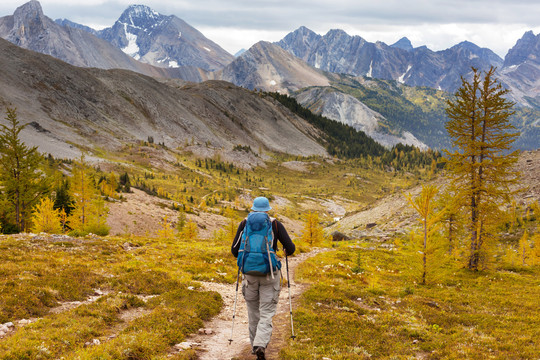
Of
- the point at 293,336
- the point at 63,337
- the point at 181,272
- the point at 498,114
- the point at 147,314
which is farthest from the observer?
the point at 498,114

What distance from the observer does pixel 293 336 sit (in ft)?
39.4

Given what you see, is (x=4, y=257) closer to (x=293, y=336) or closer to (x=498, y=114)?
(x=293, y=336)

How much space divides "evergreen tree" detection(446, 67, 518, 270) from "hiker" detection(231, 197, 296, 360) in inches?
1034

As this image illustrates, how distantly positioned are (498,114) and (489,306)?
1883 centimetres

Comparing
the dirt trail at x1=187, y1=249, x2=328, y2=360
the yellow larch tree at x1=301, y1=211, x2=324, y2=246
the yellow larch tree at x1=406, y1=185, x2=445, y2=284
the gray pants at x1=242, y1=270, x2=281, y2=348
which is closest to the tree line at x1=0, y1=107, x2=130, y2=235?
the dirt trail at x1=187, y1=249, x2=328, y2=360

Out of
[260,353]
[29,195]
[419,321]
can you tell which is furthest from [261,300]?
[29,195]

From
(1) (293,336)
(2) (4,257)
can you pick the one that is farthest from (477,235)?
(2) (4,257)

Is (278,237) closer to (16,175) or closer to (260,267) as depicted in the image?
(260,267)

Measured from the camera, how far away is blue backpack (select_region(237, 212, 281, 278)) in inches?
414

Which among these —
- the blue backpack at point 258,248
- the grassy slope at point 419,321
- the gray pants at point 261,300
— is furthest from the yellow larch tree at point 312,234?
the blue backpack at point 258,248

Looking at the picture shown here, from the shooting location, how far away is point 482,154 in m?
30.1

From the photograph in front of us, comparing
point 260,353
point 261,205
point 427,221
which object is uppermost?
point 261,205

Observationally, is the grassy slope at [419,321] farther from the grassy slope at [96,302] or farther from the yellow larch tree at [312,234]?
the yellow larch tree at [312,234]

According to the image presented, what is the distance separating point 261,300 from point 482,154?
28.4m
